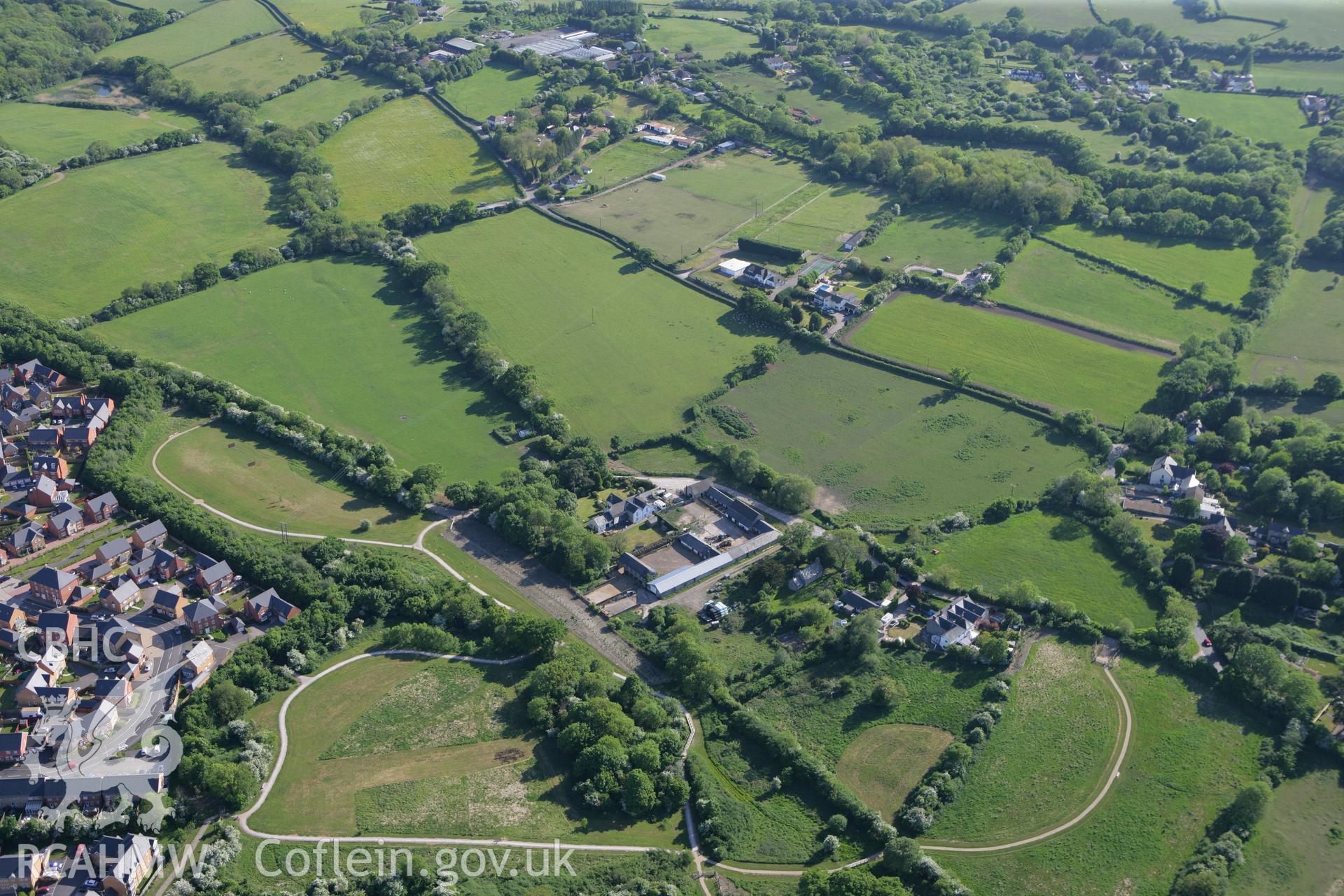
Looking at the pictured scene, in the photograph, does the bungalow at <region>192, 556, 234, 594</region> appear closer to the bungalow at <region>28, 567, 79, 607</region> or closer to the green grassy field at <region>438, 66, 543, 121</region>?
the bungalow at <region>28, 567, 79, 607</region>

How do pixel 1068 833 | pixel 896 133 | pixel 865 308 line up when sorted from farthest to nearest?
pixel 896 133, pixel 865 308, pixel 1068 833

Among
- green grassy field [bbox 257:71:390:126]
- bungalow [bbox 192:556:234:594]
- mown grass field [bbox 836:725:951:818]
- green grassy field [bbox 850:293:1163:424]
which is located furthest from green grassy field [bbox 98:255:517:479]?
green grassy field [bbox 257:71:390:126]

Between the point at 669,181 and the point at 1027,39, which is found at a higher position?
the point at 1027,39

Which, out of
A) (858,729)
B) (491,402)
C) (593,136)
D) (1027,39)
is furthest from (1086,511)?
(1027,39)

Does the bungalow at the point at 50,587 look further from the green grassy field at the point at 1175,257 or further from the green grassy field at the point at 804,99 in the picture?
the green grassy field at the point at 804,99

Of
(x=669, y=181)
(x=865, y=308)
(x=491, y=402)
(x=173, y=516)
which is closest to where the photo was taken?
(x=173, y=516)

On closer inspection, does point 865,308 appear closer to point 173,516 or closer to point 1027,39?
point 173,516

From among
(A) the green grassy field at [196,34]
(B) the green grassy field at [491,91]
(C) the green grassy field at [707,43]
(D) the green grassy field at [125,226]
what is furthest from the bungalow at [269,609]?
(C) the green grassy field at [707,43]
